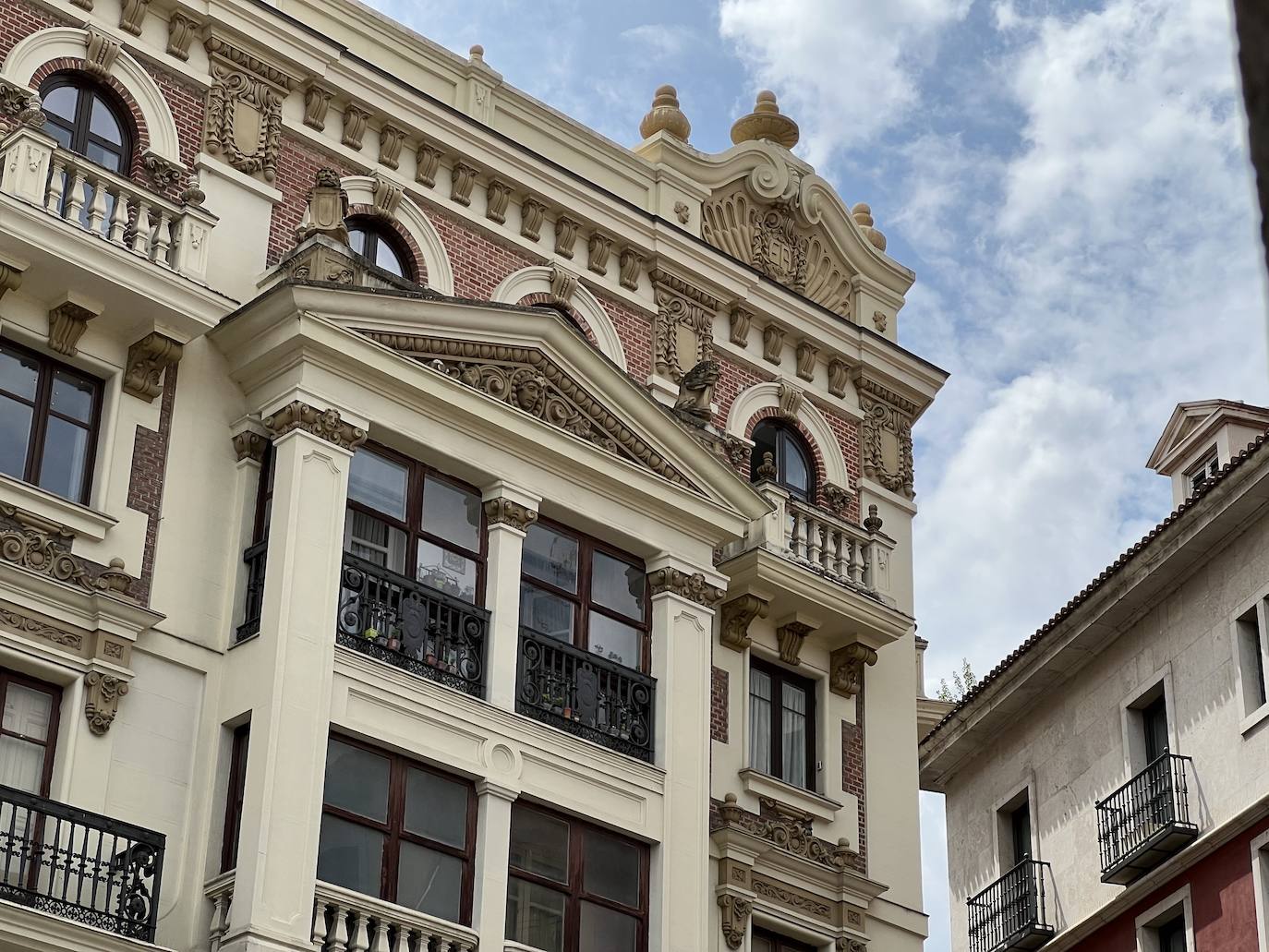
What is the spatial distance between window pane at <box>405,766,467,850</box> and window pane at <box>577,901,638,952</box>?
5.39ft

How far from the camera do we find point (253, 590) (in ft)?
60.4

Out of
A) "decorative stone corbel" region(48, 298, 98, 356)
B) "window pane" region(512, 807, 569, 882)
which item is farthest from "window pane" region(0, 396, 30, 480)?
"window pane" region(512, 807, 569, 882)

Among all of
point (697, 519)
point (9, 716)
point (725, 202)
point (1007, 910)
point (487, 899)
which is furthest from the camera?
point (1007, 910)

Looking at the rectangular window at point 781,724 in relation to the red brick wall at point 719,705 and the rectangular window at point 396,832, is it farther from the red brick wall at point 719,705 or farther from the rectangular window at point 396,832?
the rectangular window at point 396,832

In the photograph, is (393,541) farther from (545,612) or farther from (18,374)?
(18,374)

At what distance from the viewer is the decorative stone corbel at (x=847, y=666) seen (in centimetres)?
2377

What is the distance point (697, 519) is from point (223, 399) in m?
5.47

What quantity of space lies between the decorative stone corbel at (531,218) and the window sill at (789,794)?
684cm

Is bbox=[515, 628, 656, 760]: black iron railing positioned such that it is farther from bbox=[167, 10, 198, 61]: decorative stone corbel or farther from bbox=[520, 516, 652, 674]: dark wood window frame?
bbox=[167, 10, 198, 61]: decorative stone corbel

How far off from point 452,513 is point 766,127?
32.5 ft

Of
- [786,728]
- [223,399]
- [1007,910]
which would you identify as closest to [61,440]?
[223,399]

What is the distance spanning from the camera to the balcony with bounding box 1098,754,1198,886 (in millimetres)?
25453

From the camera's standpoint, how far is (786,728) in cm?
2330

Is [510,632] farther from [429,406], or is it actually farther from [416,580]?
[429,406]
